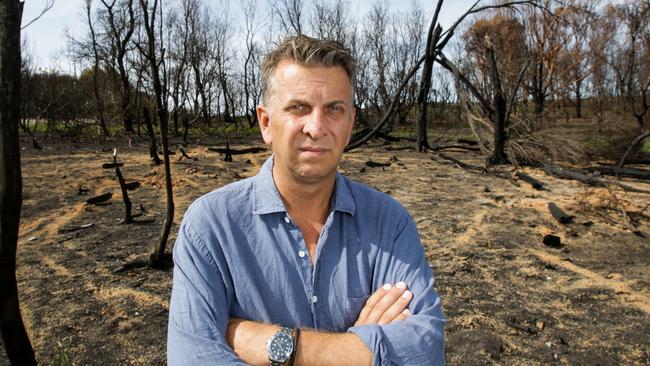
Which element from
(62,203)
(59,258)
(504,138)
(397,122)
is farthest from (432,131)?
(59,258)

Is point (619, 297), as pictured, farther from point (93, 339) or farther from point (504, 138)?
point (504, 138)

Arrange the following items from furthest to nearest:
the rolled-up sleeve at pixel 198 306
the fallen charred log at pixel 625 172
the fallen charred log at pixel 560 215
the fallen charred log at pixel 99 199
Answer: the fallen charred log at pixel 625 172, the fallen charred log at pixel 99 199, the fallen charred log at pixel 560 215, the rolled-up sleeve at pixel 198 306

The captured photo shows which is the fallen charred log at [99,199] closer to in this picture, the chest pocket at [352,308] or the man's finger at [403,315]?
the chest pocket at [352,308]

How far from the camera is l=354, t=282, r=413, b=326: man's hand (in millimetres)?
1704

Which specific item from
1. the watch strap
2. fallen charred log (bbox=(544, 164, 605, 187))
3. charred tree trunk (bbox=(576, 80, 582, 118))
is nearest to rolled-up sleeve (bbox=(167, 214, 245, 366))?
the watch strap

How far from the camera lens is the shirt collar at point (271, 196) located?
1.77m

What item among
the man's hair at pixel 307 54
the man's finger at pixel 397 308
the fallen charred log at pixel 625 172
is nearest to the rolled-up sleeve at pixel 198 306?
the man's finger at pixel 397 308

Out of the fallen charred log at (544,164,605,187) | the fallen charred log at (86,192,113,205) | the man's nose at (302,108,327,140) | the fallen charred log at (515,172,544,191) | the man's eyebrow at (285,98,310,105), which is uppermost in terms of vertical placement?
the man's eyebrow at (285,98,310,105)

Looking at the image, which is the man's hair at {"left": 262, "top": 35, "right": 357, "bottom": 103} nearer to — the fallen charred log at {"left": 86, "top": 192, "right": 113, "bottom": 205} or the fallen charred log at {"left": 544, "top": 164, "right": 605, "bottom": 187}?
the fallen charred log at {"left": 86, "top": 192, "right": 113, "bottom": 205}

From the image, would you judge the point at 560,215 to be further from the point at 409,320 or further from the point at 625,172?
the point at 409,320

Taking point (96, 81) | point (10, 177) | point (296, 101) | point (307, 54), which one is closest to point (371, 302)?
point (296, 101)

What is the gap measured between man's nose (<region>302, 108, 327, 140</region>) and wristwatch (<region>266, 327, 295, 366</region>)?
70 centimetres

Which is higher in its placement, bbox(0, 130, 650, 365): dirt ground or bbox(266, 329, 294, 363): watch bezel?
bbox(266, 329, 294, 363): watch bezel

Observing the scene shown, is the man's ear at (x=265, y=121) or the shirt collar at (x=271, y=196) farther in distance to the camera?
the man's ear at (x=265, y=121)
